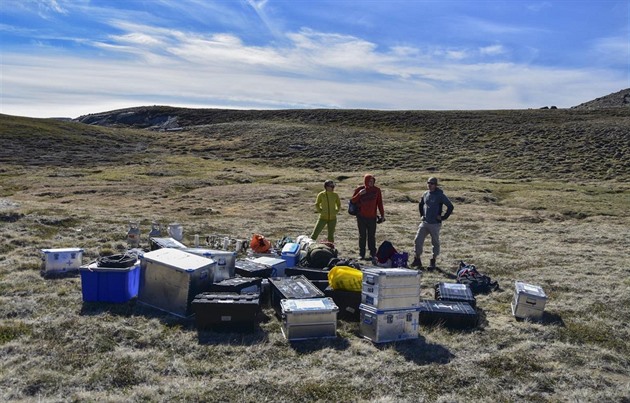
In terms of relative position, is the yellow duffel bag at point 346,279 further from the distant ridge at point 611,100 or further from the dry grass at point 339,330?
the distant ridge at point 611,100

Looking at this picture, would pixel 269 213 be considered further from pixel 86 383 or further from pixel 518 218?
pixel 86 383

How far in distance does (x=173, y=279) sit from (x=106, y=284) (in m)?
1.41

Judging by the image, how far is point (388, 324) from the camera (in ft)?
27.3

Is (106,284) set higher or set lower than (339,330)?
higher

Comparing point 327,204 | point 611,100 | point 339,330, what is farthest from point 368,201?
point 611,100

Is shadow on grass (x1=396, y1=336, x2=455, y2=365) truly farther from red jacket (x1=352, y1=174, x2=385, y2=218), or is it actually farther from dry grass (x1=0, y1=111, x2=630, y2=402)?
red jacket (x1=352, y1=174, x2=385, y2=218)

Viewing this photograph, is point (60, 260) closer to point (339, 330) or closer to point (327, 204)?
point (339, 330)

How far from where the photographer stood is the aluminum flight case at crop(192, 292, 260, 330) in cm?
852

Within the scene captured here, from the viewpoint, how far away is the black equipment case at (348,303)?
30.4ft

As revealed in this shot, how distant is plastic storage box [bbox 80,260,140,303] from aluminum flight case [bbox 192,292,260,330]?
191cm

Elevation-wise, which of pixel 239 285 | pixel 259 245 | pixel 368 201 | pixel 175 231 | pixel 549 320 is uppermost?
pixel 368 201

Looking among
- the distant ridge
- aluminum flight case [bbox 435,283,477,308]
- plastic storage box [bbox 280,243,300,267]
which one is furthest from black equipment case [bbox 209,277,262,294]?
the distant ridge

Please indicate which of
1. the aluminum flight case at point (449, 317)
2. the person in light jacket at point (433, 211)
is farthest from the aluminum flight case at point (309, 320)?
the person in light jacket at point (433, 211)

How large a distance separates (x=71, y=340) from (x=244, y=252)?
6.99m
